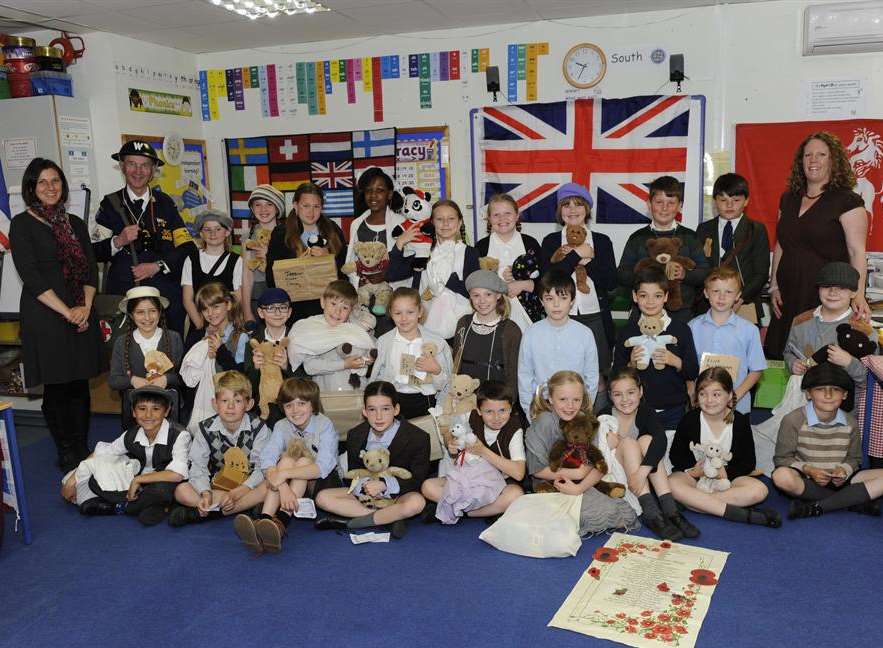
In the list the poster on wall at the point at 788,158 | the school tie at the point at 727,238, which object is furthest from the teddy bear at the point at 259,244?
the poster on wall at the point at 788,158

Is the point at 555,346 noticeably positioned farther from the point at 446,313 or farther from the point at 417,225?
the point at 417,225

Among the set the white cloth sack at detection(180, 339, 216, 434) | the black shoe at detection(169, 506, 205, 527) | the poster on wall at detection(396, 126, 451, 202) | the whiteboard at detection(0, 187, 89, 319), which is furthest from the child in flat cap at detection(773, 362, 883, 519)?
the whiteboard at detection(0, 187, 89, 319)

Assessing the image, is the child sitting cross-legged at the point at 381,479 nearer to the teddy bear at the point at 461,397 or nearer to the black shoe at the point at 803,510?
the teddy bear at the point at 461,397

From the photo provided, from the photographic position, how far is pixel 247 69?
6.40m

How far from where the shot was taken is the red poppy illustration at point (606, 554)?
3.13m

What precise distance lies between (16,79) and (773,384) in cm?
556

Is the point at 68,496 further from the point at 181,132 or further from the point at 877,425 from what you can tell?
the point at 877,425

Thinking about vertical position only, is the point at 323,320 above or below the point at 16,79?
below

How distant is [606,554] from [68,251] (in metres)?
3.27

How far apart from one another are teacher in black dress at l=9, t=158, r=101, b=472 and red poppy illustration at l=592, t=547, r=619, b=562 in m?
3.00

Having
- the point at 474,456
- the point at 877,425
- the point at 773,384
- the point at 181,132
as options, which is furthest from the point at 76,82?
the point at 877,425

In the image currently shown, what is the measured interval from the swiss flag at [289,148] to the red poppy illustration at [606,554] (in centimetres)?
433

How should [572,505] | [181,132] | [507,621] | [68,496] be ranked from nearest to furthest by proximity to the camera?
[507,621] < [572,505] < [68,496] < [181,132]

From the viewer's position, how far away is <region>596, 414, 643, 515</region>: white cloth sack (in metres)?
3.49
